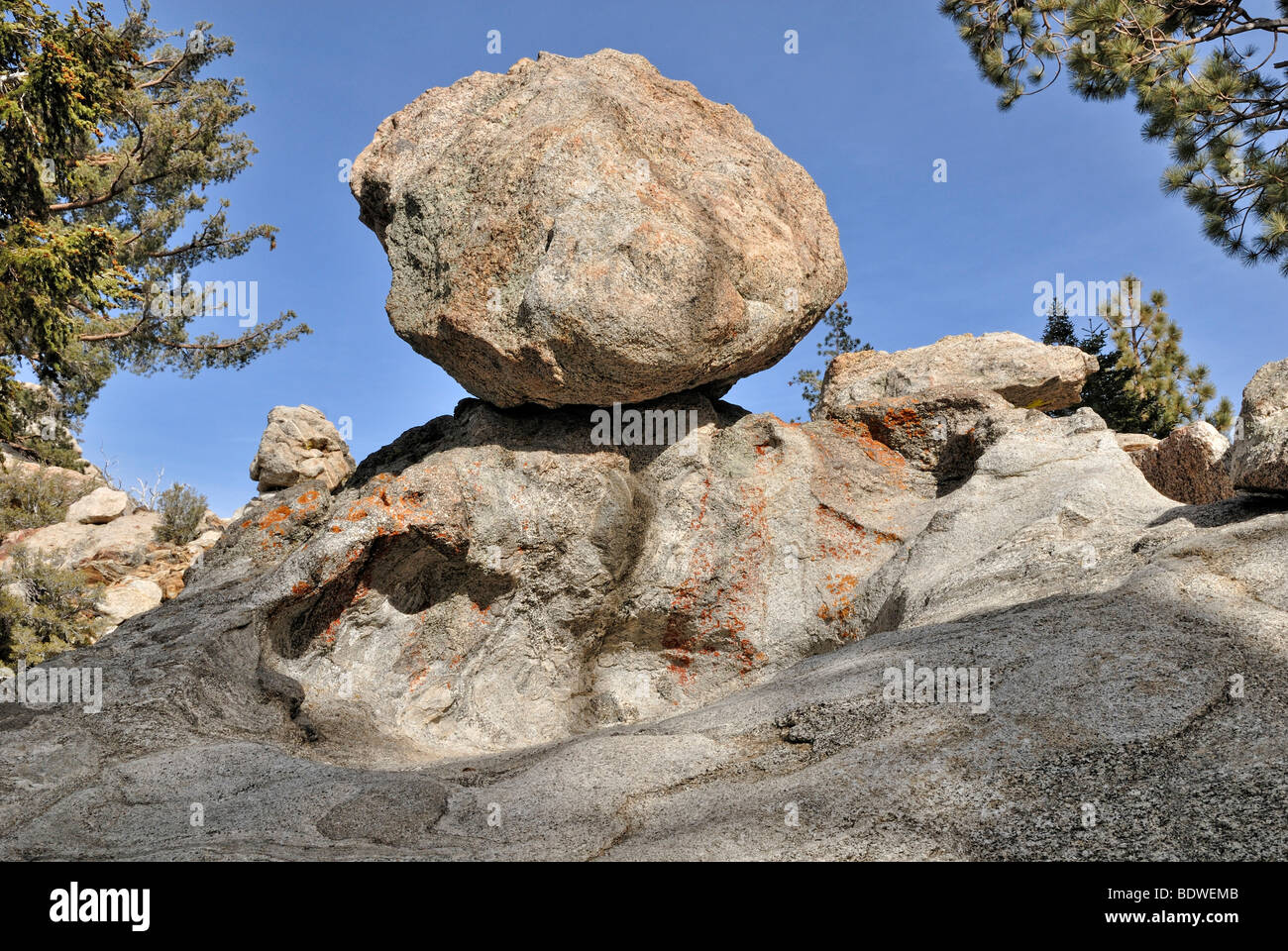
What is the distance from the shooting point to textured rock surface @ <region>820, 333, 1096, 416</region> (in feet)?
32.4

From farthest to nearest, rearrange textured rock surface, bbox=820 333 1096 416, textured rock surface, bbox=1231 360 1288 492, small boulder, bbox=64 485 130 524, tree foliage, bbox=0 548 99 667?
small boulder, bbox=64 485 130 524, tree foliage, bbox=0 548 99 667, textured rock surface, bbox=820 333 1096 416, textured rock surface, bbox=1231 360 1288 492

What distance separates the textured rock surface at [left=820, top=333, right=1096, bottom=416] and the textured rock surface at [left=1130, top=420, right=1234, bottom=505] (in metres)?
1.26

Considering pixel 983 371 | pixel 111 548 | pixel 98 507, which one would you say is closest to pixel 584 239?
pixel 983 371

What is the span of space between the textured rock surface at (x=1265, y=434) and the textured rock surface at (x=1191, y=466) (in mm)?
4258

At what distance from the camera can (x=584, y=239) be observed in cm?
749

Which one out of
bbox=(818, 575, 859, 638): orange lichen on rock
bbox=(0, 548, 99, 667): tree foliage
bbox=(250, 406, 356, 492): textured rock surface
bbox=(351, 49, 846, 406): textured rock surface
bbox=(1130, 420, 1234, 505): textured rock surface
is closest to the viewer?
bbox=(351, 49, 846, 406): textured rock surface

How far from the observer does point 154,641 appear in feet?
21.8

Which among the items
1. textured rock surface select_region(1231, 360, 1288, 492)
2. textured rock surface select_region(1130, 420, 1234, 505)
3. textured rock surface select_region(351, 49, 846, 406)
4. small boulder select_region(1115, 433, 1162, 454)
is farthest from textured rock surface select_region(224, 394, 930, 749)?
small boulder select_region(1115, 433, 1162, 454)

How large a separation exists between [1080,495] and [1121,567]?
1413mm

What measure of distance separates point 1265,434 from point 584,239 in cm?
494

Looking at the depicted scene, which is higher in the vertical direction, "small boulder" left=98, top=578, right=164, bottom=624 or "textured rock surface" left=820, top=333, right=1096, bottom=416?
"textured rock surface" left=820, top=333, right=1096, bottom=416

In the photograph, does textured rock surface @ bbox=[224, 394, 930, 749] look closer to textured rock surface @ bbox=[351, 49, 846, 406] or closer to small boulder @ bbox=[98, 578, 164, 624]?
textured rock surface @ bbox=[351, 49, 846, 406]

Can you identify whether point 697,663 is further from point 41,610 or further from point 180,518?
point 180,518

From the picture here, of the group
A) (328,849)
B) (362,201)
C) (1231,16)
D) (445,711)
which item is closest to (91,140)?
(362,201)
